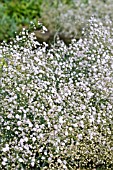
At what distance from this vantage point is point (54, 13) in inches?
332

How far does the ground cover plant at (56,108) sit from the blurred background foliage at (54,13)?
3.08m

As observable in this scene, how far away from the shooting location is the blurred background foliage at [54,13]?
8211 mm

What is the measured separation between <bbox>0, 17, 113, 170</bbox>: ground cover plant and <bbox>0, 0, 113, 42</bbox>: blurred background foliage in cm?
308

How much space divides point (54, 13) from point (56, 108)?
4299mm

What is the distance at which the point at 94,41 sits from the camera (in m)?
5.35

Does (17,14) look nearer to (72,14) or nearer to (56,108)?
(72,14)

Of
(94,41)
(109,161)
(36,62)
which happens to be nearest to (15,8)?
(94,41)

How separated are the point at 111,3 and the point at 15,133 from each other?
4.91 m

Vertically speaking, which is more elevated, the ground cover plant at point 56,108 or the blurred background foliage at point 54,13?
the blurred background foliage at point 54,13

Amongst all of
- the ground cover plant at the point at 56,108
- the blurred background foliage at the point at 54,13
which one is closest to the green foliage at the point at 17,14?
the blurred background foliage at the point at 54,13

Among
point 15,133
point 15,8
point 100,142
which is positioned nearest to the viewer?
point 15,133

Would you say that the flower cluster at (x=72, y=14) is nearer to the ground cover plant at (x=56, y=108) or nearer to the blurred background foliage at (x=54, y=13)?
the blurred background foliage at (x=54, y=13)

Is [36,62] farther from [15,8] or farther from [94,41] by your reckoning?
[15,8]

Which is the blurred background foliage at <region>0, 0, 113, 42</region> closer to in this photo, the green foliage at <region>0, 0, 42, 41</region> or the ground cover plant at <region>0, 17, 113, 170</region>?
the green foliage at <region>0, 0, 42, 41</region>
